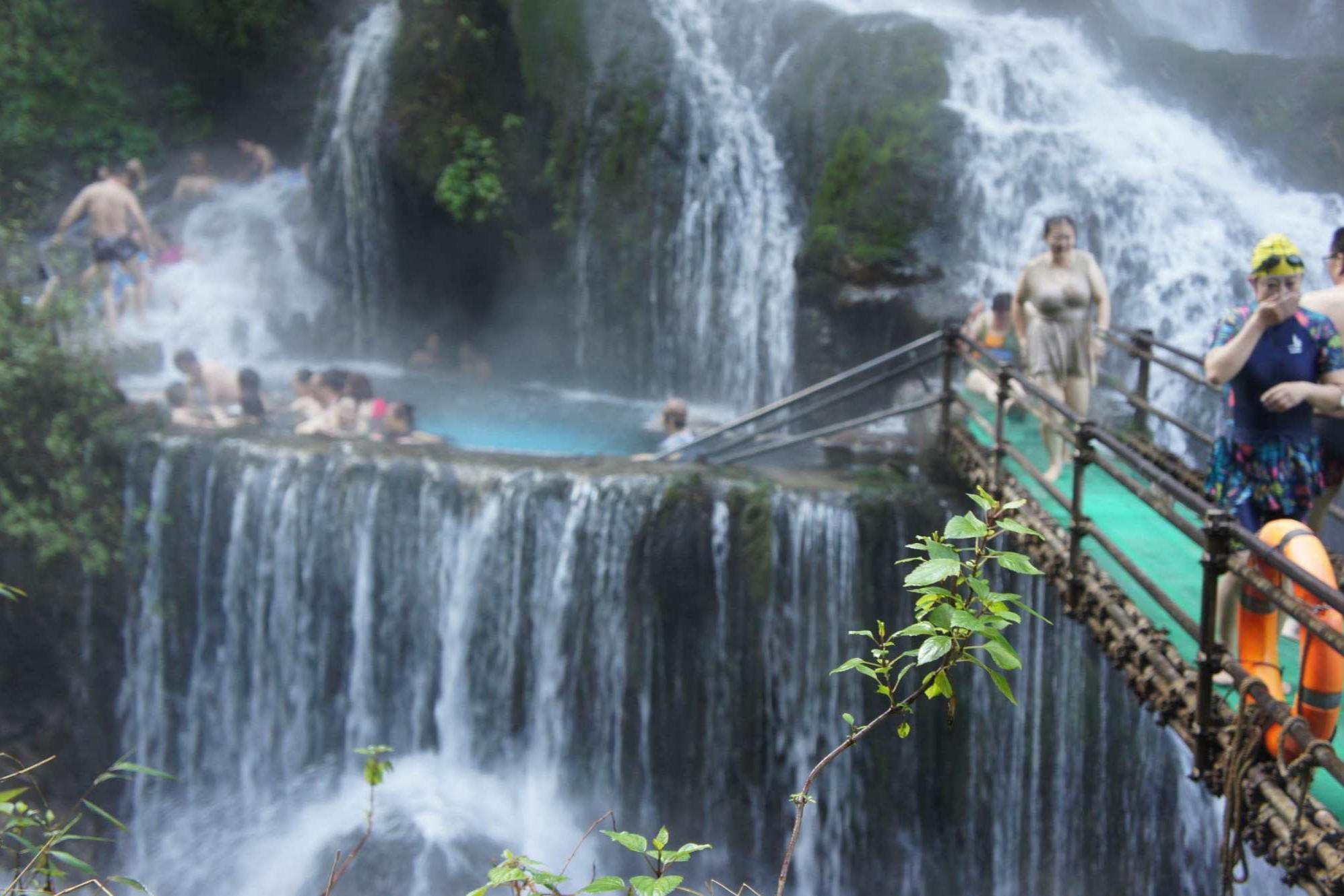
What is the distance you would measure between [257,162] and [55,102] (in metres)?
2.68

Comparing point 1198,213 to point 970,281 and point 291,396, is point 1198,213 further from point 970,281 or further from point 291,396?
point 291,396

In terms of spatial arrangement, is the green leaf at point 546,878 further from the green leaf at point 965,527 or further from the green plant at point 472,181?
the green plant at point 472,181

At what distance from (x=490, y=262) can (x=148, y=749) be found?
6.90 meters

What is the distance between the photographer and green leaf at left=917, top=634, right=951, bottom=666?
1.86 metres

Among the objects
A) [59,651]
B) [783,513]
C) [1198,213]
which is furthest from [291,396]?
[1198,213]

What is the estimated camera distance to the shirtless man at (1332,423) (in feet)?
12.6

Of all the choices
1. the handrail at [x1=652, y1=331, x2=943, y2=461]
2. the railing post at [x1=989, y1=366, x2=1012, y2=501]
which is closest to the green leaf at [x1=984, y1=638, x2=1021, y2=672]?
the railing post at [x1=989, y1=366, x2=1012, y2=501]

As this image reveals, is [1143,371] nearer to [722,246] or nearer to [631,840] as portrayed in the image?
[722,246]

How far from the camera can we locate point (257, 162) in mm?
16016

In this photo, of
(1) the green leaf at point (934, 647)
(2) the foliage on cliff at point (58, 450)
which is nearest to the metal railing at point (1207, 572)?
(1) the green leaf at point (934, 647)

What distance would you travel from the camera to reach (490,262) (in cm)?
1355

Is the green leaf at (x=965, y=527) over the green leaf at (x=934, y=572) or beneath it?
over

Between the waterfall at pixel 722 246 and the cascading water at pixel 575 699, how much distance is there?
13.1ft

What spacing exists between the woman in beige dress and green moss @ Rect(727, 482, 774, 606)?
1928 mm
